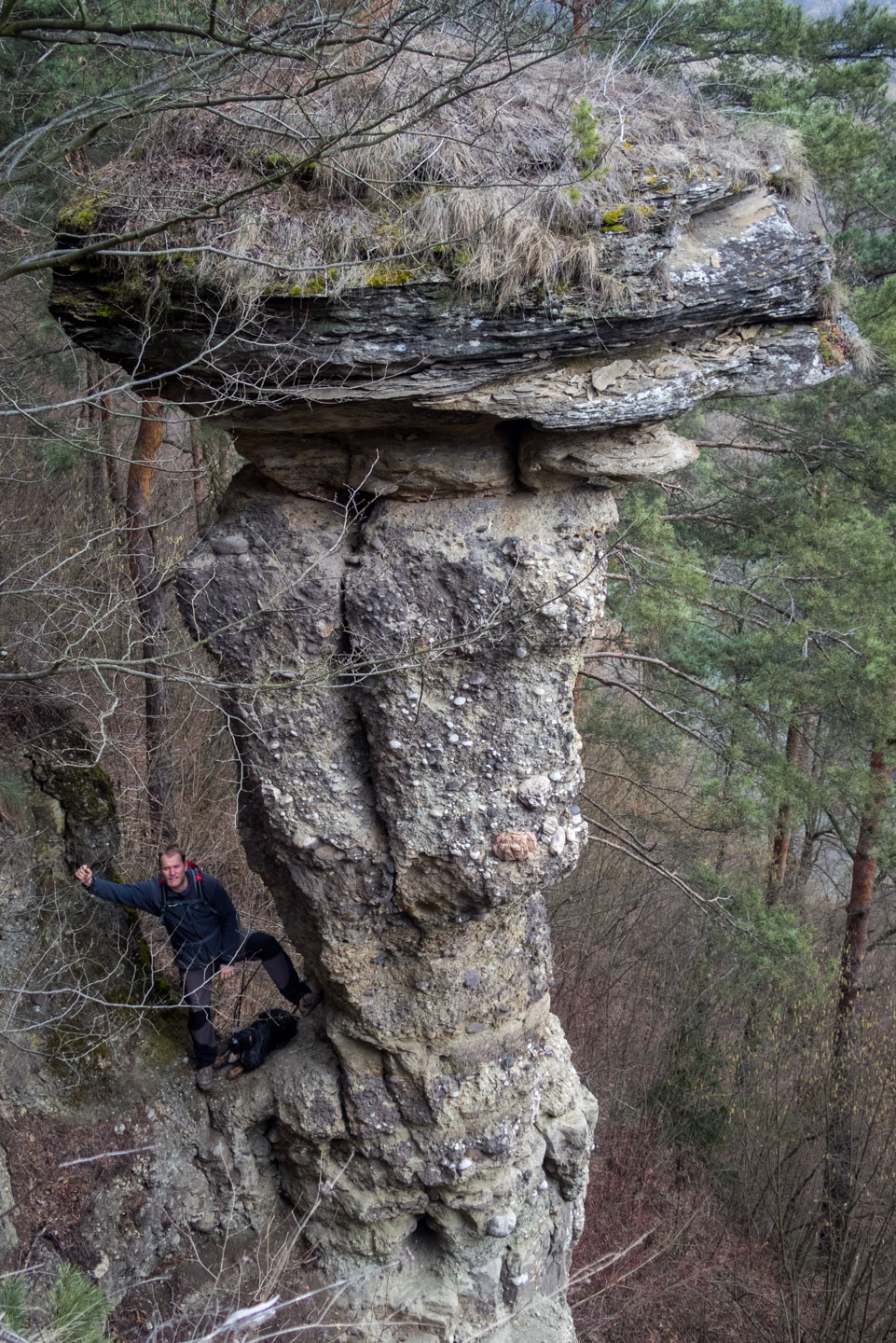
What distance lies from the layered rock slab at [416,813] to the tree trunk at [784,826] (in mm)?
3584

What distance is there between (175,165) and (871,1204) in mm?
8548

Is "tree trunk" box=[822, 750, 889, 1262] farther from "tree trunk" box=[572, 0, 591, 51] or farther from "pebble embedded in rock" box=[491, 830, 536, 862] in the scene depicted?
"tree trunk" box=[572, 0, 591, 51]

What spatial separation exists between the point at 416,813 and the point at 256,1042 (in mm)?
1984

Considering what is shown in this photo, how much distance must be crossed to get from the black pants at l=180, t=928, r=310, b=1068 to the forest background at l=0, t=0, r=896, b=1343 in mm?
1163

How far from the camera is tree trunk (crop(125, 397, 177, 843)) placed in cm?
754

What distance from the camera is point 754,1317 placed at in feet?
25.2

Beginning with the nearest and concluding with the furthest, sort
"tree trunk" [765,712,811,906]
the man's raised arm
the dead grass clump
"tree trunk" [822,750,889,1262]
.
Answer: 1. the dead grass clump
2. the man's raised arm
3. "tree trunk" [822,750,889,1262]
4. "tree trunk" [765,712,811,906]

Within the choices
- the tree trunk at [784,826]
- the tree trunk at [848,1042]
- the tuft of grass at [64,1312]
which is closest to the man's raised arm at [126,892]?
the tuft of grass at [64,1312]

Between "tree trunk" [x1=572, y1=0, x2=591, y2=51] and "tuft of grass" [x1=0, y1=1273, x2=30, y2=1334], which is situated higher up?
"tree trunk" [x1=572, y1=0, x2=591, y2=51]

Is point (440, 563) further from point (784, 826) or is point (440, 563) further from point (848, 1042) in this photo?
point (848, 1042)

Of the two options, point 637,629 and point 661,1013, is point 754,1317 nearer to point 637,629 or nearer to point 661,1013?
point 661,1013

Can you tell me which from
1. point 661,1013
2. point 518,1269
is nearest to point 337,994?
point 518,1269

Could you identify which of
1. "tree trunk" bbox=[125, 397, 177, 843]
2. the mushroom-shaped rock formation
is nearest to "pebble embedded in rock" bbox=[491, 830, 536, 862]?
the mushroom-shaped rock formation

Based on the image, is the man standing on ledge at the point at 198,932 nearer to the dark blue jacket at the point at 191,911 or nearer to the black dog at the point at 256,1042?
the dark blue jacket at the point at 191,911
